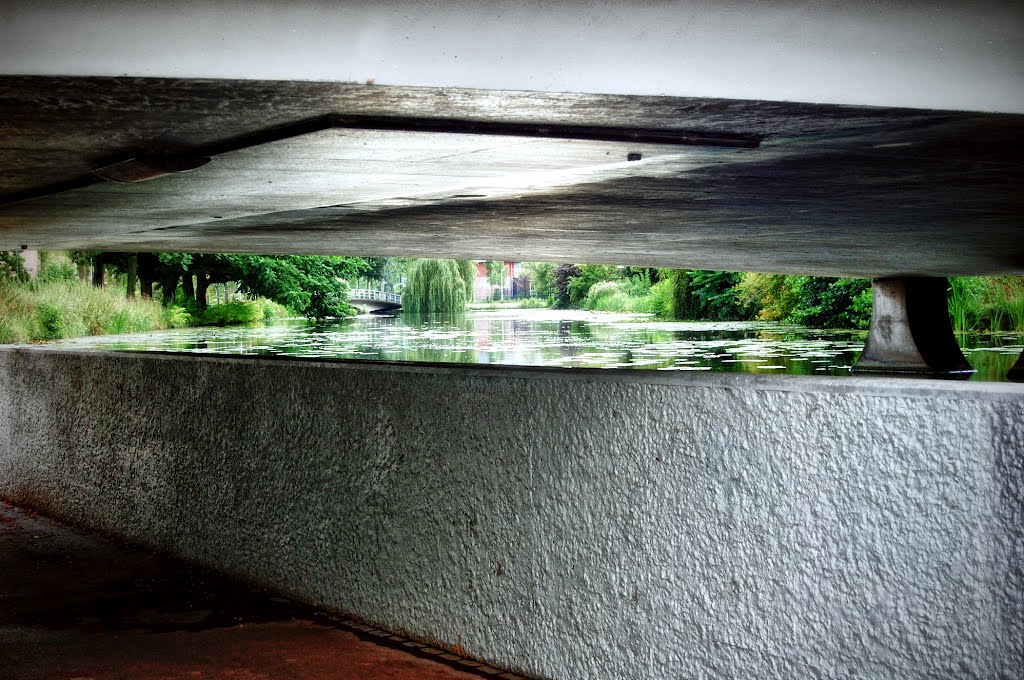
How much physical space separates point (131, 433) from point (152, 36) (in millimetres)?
5070

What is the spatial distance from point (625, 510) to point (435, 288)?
32926mm

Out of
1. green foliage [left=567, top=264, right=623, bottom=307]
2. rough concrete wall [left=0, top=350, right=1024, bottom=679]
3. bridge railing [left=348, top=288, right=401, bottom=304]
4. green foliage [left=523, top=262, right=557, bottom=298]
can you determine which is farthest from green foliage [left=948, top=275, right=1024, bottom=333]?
bridge railing [left=348, top=288, right=401, bottom=304]

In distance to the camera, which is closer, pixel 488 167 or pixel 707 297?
pixel 488 167

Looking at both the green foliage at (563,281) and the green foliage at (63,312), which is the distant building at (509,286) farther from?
the green foliage at (63,312)

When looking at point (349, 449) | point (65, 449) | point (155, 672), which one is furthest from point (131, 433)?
point (155, 672)

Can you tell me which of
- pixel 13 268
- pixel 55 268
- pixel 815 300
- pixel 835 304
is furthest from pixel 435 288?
pixel 13 268

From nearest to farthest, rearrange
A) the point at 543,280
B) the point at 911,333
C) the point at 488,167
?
the point at 488,167, the point at 911,333, the point at 543,280

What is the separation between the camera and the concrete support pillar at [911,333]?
1184cm

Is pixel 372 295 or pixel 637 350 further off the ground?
pixel 372 295

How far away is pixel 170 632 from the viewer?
5.44m

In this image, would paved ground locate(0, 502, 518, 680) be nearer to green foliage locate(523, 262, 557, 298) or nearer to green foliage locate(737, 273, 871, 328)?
green foliage locate(737, 273, 871, 328)

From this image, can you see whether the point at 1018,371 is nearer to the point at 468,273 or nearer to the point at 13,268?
the point at 13,268

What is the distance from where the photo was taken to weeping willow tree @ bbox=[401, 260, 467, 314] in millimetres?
36469

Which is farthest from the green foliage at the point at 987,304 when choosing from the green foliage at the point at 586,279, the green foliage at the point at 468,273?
the green foliage at the point at 586,279
